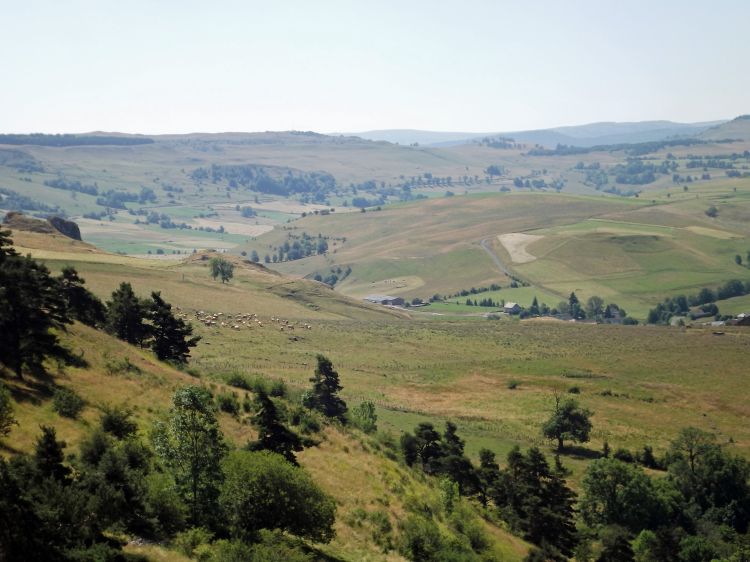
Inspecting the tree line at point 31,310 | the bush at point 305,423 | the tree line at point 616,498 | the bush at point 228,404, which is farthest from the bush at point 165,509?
the tree line at point 616,498

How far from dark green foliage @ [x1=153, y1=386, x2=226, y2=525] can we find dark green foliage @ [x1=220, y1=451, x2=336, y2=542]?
74cm

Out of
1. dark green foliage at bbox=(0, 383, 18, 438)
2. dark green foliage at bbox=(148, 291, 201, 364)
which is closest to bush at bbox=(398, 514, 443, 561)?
dark green foliage at bbox=(0, 383, 18, 438)

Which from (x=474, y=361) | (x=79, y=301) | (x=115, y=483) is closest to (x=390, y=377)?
(x=474, y=361)

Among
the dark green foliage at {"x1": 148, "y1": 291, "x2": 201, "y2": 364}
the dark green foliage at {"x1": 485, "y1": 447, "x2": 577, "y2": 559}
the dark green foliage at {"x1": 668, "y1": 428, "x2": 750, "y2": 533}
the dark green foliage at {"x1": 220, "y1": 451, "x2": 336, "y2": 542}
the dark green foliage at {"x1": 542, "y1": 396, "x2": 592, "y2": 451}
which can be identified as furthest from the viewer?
the dark green foliage at {"x1": 542, "y1": 396, "x2": 592, "y2": 451}

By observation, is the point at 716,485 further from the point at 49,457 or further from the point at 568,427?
the point at 49,457

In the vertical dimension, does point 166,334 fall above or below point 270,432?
above

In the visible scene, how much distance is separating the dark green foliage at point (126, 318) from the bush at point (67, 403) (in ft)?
78.2

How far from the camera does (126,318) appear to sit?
218ft

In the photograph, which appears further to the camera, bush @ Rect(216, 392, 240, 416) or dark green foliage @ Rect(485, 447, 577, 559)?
dark green foliage @ Rect(485, 447, 577, 559)

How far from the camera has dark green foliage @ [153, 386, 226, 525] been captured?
3444 centimetres

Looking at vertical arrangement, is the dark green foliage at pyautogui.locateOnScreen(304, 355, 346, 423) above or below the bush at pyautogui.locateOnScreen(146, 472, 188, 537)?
below

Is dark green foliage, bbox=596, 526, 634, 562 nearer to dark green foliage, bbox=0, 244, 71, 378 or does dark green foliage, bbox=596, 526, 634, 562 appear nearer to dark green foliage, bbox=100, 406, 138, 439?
dark green foliage, bbox=100, 406, 138, 439

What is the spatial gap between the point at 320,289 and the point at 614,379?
91.0 meters

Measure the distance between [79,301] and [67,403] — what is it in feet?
79.9
